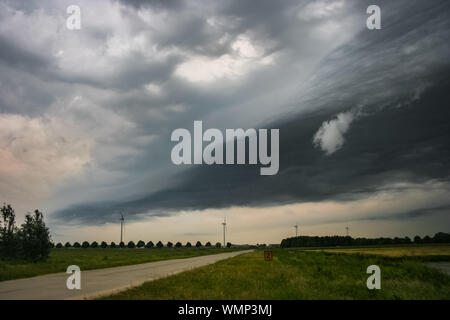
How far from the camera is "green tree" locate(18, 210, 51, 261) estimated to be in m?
48.7

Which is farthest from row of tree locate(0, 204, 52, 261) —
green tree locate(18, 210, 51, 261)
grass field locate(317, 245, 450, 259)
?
grass field locate(317, 245, 450, 259)

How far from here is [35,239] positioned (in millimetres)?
49312

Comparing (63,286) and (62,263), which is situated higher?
(63,286)

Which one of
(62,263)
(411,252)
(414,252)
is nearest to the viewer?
(62,263)

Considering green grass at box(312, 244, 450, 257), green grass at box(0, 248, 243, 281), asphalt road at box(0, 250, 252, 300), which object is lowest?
green grass at box(312, 244, 450, 257)

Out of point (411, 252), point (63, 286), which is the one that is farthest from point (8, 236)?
point (411, 252)

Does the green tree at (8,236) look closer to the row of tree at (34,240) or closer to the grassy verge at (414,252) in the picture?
the row of tree at (34,240)

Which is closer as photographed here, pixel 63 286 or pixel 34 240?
pixel 63 286

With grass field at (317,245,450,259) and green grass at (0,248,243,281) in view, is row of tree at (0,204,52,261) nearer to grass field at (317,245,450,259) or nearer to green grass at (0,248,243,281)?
green grass at (0,248,243,281)

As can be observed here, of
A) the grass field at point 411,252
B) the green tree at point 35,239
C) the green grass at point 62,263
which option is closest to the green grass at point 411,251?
the grass field at point 411,252

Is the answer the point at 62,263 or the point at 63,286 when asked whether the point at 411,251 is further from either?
the point at 63,286

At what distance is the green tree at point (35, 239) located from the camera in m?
48.7
